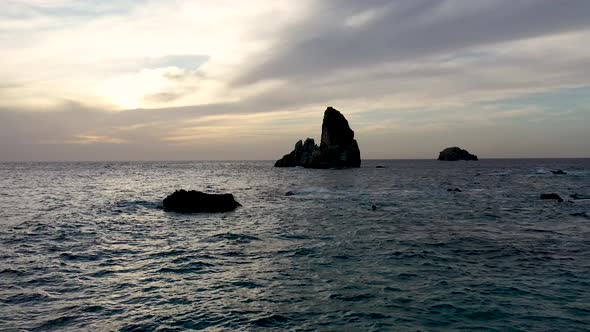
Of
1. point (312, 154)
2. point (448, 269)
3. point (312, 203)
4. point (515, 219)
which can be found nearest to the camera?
point (448, 269)

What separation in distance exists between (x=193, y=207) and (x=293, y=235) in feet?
48.2

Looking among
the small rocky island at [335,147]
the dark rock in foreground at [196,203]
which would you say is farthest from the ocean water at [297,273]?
the small rocky island at [335,147]

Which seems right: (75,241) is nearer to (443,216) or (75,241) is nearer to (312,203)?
(312,203)

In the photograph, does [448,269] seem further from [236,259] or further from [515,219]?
→ [515,219]

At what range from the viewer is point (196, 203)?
35562mm

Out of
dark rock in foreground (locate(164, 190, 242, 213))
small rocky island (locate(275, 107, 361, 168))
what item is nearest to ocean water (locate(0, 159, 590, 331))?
dark rock in foreground (locate(164, 190, 242, 213))

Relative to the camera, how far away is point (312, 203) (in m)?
41.9

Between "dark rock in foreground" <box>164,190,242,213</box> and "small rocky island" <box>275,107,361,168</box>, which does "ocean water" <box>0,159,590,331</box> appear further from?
"small rocky island" <box>275,107,361,168</box>

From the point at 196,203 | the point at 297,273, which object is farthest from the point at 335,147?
the point at 297,273

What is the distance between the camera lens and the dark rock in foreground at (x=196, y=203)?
35469 millimetres

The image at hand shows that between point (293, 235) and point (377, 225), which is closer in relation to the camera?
point (293, 235)

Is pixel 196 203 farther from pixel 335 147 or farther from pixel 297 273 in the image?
pixel 335 147

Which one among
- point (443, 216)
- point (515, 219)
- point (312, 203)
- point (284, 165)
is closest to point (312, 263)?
point (443, 216)

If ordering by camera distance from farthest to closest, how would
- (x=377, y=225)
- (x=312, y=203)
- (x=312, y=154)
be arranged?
(x=312, y=154), (x=312, y=203), (x=377, y=225)
